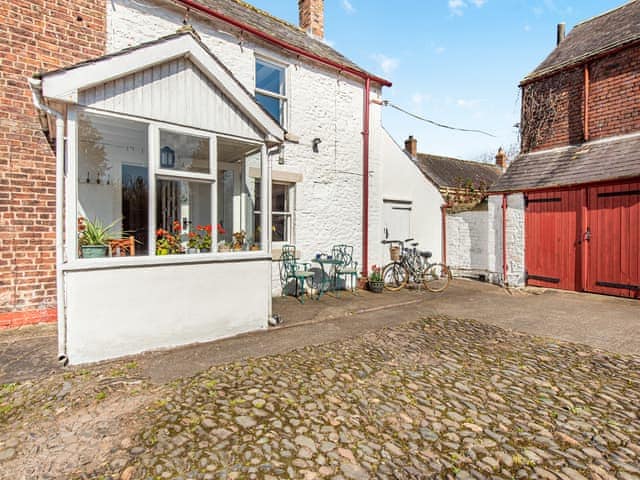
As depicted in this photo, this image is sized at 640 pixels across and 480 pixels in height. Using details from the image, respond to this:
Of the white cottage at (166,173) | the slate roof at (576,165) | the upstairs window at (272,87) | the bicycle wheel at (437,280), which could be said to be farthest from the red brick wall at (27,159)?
the slate roof at (576,165)

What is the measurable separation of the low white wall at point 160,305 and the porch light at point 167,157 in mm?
1431

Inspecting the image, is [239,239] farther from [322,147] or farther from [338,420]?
[322,147]

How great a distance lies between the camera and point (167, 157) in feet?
15.8

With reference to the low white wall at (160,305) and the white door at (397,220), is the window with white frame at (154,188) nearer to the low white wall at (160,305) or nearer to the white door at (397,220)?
the low white wall at (160,305)

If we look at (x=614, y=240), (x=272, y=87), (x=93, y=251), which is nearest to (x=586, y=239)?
(x=614, y=240)

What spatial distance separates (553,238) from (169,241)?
9613 millimetres

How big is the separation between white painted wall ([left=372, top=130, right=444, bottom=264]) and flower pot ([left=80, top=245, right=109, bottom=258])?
684 centimetres

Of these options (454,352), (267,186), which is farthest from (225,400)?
(267,186)

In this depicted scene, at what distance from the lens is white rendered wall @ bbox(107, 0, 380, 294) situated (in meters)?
7.51

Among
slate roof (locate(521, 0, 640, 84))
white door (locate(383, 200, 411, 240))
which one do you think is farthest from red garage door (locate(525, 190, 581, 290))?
slate roof (locate(521, 0, 640, 84))

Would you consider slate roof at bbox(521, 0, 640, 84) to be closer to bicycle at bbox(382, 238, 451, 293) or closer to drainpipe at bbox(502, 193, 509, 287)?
drainpipe at bbox(502, 193, 509, 287)

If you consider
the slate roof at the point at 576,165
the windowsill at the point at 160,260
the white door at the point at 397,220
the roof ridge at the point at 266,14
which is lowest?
the windowsill at the point at 160,260

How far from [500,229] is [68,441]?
10.9 meters

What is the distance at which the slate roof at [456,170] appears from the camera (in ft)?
50.8
